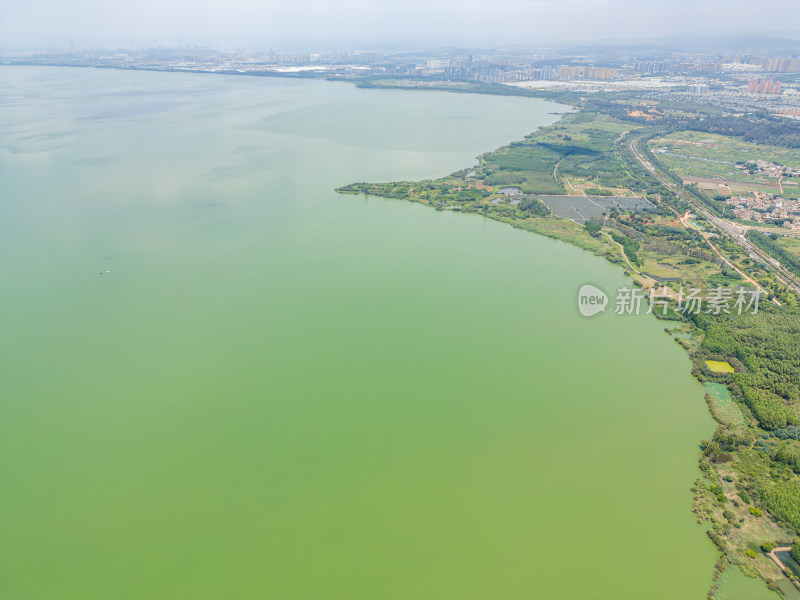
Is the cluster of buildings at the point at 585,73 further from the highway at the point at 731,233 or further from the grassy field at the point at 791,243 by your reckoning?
the grassy field at the point at 791,243

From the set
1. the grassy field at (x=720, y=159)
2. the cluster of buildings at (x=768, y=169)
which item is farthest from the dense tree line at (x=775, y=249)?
the cluster of buildings at (x=768, y=169)

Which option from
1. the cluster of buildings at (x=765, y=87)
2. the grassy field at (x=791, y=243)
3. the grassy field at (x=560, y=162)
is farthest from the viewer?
the cluster of buildings at (x=765, y=87)

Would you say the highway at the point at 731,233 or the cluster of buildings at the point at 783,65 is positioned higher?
the cluster of buildings at the point at 783,65

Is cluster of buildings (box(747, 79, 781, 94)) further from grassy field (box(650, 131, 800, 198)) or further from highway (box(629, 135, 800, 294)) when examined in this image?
highway (box(629, 135, 800, 294))

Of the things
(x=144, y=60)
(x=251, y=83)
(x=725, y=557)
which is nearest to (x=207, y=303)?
(x=725, y=557)

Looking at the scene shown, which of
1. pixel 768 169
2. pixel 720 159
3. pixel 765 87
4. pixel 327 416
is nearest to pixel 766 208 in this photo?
pixel 768 169

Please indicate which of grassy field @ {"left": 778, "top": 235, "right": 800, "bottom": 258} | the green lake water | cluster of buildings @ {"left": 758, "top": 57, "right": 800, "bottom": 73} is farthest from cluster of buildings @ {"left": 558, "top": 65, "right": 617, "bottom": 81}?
the green lake water
